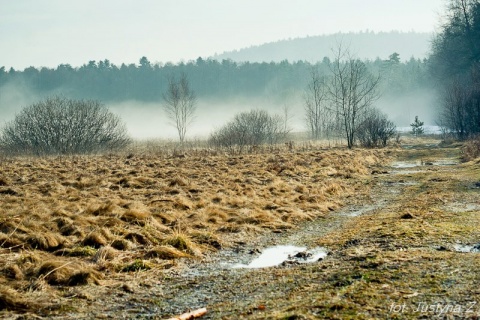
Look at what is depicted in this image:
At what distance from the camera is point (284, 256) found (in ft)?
22.0

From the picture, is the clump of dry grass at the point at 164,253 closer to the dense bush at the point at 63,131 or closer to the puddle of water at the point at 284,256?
the puddle of water at the point at 284,256

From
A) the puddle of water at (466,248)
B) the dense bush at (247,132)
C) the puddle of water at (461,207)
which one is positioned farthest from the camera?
the dense bush at (247,132)

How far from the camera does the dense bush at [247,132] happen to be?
28.9m

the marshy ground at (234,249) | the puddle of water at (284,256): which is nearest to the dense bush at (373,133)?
the marshy ground at (234,249)

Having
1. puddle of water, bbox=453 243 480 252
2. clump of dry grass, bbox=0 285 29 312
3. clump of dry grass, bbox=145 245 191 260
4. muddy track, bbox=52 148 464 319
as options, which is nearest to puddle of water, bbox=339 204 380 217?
muddy track, bbox=52 148 464 319

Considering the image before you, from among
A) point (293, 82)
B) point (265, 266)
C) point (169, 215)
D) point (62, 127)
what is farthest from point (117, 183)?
point (293, 82)

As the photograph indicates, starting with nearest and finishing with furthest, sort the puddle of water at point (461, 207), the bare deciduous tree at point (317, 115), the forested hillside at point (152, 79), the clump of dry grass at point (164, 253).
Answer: the clump of dry grass at point (164, 253), the puddle of water at point (461, 207), the bare deciduous tree at point (317, 115), the forested hillside at point (152, 79)

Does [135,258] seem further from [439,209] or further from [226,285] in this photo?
[439,209]

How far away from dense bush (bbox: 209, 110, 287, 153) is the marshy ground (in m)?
15.5

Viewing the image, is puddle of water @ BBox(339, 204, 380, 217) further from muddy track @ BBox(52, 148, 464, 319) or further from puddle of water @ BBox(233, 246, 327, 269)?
puddle of water @ BBox(233, 246, 327, 269)

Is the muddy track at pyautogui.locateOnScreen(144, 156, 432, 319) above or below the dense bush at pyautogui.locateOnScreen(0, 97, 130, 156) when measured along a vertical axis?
below

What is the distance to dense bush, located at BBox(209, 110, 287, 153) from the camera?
2888 cm

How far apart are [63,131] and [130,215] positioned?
85.4 feet

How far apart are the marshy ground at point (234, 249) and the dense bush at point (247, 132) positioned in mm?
15504
